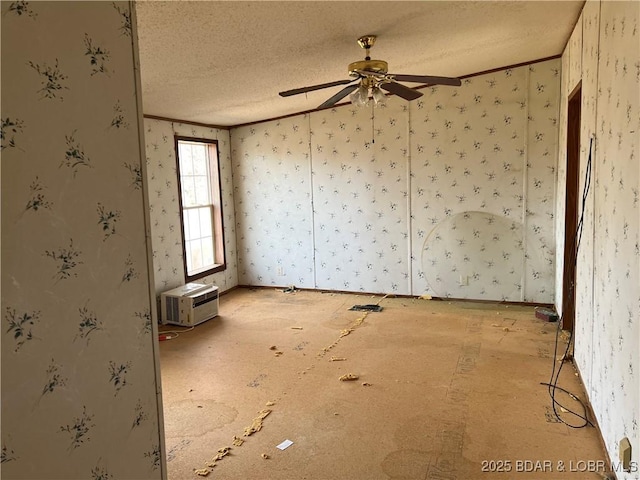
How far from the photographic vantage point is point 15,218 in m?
1.03

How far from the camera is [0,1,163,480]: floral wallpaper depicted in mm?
1031

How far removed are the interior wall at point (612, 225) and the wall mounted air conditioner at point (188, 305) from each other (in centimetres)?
361

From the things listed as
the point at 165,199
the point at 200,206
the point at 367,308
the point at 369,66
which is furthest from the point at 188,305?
the point at 369,66

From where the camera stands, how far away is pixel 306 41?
3320mm

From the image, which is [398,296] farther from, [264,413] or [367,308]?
[264,413]

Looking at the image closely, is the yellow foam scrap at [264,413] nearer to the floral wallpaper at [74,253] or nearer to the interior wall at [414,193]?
the floral wallpaper at [74,253]

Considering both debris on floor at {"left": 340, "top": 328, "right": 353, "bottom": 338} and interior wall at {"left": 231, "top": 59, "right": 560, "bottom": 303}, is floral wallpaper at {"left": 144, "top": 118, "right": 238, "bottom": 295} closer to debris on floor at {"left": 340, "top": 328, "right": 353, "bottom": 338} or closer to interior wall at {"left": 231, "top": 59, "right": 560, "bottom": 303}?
interior wall at {"left": 231, "top": 59, "right": 560, "bottom": 303}

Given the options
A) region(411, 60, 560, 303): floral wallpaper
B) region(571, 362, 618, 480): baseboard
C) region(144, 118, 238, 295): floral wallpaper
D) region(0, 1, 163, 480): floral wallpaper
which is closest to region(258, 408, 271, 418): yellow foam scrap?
region(0, 1, 163, 480): floral wallpaper

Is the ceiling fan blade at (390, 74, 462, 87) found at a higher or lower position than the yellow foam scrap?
higher

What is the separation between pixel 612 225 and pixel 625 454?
1091mm

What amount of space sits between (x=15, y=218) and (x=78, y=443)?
0.57 meters

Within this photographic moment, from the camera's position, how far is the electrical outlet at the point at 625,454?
204 cm

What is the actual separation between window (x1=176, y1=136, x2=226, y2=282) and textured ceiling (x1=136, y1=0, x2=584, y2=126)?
2.82ft

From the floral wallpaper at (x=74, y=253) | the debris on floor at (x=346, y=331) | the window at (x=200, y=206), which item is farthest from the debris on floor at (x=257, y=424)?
the window at (x=200, y=206)
